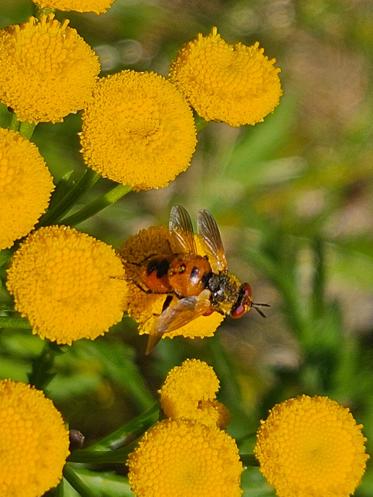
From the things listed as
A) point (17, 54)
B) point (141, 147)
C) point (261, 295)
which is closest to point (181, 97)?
point (141, 147)

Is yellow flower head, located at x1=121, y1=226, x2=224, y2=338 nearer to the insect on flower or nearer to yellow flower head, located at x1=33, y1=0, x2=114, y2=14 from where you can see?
the insect on flower

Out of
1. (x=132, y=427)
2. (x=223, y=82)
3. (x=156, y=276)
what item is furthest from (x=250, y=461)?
(x=223, y=82)

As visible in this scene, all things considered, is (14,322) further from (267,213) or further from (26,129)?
(267,213)

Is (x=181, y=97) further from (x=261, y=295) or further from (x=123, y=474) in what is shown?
(x=261, y=295)

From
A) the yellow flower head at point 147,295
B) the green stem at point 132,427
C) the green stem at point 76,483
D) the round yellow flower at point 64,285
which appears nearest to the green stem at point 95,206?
the yellow flower head at point 147,295

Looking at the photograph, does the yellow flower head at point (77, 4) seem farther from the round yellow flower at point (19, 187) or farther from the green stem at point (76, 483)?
the green stem at point (76, 483)
